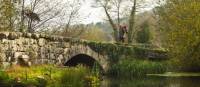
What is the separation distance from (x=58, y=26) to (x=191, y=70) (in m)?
10.7

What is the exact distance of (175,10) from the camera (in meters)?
28.6

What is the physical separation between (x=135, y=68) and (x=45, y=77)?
50.7ft

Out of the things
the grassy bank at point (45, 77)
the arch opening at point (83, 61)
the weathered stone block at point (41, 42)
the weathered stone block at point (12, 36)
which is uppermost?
the weathered stone block at point (12, 36)

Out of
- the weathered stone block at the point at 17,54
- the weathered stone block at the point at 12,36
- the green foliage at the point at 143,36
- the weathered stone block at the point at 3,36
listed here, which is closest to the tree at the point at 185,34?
the weathered stone block at the point at 17,54

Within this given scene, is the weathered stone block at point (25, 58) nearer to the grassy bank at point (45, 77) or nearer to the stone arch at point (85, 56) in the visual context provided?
the grassy bank at point (45, 77)

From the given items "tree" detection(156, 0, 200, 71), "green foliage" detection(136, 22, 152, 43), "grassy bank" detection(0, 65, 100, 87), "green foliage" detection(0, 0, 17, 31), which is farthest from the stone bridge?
"green foliage" detection(136, 22, 152, 43)

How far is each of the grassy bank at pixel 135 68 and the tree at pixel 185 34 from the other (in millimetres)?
5181

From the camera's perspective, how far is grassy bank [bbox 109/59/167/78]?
1337 inches

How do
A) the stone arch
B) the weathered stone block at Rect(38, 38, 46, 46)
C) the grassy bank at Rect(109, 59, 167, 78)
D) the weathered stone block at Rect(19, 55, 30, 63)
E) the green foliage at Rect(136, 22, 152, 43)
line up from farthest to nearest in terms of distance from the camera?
the green foliage at Rect(136, 22, 152, 43), the grassy bank at Rect(109, 59, 167, 78), the stone arch, the weathered stone block at Rect(38, 38, 46, 46), the weathered stone block at Rect(19, 55, 30, 63)

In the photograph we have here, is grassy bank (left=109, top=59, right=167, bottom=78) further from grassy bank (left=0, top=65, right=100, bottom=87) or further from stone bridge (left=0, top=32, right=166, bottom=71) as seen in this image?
grassy bank (left=0, top=65, right=100, bottom=87)

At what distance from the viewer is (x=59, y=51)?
88.1ft

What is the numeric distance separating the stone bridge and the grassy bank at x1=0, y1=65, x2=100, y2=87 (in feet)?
3.65

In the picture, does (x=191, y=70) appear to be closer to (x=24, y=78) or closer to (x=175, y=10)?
(x=175, y=10)

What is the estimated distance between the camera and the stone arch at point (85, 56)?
2870 centimetres
